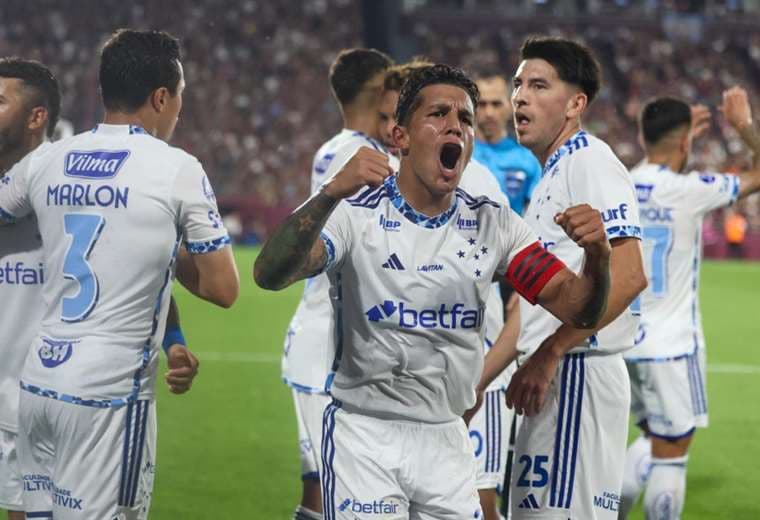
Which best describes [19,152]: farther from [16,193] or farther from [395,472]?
[395,472]

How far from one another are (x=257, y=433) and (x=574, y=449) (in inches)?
202

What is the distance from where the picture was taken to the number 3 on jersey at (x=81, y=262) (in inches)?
149

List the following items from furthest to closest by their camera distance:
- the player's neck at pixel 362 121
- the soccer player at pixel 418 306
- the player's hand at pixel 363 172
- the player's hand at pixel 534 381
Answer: the player's neck at pixel 362 121 < the player's hand at pixel 534 381 < the soccer player at pixel 418 306 < the player's hand at pixel 363 172

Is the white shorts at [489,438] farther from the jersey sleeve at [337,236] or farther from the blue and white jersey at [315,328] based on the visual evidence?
the jersey sleeve at [337,236]

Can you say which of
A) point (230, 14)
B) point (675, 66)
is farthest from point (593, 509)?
point (675, 66)

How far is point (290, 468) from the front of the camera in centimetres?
804

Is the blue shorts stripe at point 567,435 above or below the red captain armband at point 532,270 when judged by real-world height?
below

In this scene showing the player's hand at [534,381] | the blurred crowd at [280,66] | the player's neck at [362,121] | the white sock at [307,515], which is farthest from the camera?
the blurred crowd at [280,66]

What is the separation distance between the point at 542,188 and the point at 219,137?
2508cm

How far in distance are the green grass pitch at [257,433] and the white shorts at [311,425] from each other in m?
1.32

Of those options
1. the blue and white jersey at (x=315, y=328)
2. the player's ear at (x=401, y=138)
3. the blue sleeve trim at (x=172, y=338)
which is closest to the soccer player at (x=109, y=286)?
the blue sleeve trim at (x=172, y=338)

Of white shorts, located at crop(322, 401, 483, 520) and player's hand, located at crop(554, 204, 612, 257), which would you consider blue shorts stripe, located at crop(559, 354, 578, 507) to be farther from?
player's hand, located at crop(554, 204, 612, 257)

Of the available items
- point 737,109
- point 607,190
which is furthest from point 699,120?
point 607,190

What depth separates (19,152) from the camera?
15.2 ft
